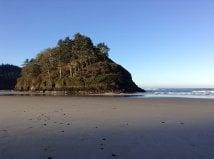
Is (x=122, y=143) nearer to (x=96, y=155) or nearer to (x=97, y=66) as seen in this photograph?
(x=96, y=155)

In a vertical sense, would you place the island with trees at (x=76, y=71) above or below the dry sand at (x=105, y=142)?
above

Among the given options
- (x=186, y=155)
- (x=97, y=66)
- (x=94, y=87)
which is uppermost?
(x=97, y=66)

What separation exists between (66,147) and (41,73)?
146097mm

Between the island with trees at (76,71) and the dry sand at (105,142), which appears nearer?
the dry sand at (105,142)

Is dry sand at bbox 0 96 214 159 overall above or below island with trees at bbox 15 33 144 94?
below

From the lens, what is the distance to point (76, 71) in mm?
145250

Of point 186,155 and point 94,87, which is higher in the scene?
point 94,87

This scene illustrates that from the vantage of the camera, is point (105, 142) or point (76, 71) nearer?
point (105, 142)

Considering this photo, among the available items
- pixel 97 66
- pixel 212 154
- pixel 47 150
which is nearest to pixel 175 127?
pixel 212 154

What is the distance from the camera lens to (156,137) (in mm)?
15484

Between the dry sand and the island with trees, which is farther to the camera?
the island with trees

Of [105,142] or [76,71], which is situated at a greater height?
[76,71]

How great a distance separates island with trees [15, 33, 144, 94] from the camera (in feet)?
435

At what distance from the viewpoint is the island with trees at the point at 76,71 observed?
435 ft
